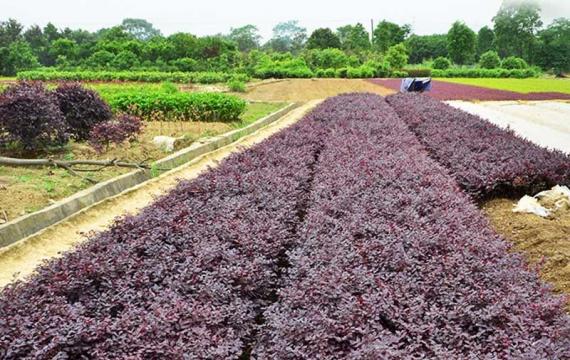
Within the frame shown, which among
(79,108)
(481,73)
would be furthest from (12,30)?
(79,108)

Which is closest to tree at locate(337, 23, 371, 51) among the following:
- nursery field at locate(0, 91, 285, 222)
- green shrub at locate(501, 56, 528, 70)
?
green shrub at locate(501, 56, 528, 70)

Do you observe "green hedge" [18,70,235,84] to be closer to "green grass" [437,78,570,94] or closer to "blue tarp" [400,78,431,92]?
"blue tarp" [400,78,431,92]

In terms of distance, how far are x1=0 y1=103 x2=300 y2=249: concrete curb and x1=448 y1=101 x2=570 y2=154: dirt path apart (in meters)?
7.04

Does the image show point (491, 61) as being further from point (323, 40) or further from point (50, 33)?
point (50, 33)

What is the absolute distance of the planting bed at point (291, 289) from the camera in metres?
2.62

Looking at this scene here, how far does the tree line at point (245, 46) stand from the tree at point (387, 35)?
0.51ft

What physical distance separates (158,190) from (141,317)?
5.68 metres

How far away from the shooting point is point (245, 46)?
327 feet

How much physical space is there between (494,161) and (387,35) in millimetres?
76258

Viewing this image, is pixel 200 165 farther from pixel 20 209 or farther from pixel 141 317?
pixel 141 317

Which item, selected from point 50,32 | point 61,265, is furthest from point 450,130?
point 50,32

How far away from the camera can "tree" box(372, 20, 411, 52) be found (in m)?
79.0

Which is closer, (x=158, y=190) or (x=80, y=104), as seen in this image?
(x=158, y=190)

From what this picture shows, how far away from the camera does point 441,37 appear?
92312 millimetres
